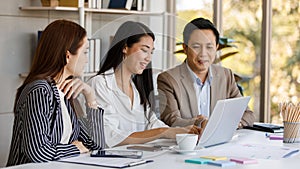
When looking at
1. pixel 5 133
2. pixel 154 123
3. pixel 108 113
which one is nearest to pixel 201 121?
pixel 154 123

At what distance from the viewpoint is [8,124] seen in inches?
171

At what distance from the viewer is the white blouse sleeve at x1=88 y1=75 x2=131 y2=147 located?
110 inches

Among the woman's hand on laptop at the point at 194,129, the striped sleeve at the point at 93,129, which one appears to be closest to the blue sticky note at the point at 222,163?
the woman's hand on laptop at the point at 194,129

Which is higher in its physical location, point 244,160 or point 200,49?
point 200,49

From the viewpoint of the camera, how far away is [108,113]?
2.80 metres

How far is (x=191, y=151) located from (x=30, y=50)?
220cm

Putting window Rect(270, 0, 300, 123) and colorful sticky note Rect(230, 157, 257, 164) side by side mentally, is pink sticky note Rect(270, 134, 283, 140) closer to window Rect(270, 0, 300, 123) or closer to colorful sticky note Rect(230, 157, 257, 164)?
colorful sticky note Rect(230, 157, 257, 164)

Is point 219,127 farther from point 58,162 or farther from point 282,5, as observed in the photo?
point 282,5

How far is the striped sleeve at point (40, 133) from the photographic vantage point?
241 centimetres

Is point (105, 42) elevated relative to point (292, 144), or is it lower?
elevated

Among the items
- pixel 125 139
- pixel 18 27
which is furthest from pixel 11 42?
pixel 125 139

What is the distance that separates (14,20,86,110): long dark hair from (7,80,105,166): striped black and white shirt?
0.09 m

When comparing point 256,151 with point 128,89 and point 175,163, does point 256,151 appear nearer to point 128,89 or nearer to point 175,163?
point 175,163

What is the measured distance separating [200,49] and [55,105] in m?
0.92
